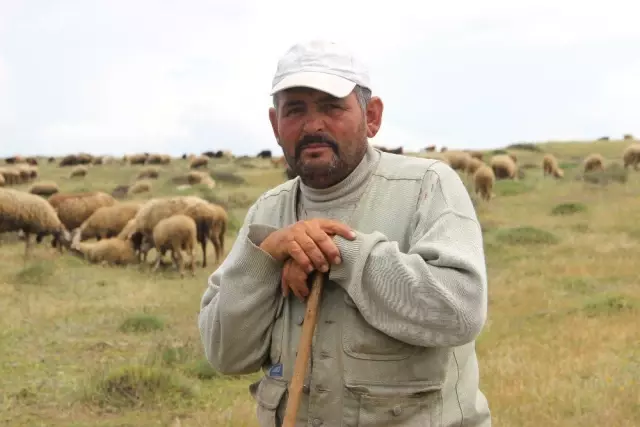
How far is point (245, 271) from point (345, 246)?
0.35 metres

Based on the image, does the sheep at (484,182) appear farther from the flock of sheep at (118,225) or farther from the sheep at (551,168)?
the flock of sheep at (118,225)

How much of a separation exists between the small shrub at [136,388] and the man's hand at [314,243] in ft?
14.5

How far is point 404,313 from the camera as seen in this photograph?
2061 millimetres

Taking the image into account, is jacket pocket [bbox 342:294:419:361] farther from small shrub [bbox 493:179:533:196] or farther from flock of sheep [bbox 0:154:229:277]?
small shrub [bbox 493:179:533:196]

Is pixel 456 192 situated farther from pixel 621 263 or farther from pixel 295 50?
pixel 621 263

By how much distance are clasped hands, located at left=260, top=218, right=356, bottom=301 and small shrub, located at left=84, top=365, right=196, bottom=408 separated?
14.3 feet

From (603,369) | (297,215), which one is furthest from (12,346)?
(297,215)

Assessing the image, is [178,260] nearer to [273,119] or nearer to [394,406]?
[273,119]

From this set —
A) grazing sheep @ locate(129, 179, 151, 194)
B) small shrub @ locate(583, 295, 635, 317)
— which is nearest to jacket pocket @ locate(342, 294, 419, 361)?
small shrub @ locate(583, 295, 635, 317)

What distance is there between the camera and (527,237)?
14023 millimetres

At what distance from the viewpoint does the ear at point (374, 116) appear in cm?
241

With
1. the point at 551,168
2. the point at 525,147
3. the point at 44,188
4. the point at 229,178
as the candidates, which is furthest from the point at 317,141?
the point at 525,147

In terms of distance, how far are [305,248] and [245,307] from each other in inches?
12.2

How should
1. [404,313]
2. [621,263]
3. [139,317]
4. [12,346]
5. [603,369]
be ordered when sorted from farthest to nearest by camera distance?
[621,263]
[139,317]
[12,346]
[603,369]
[404,313]
